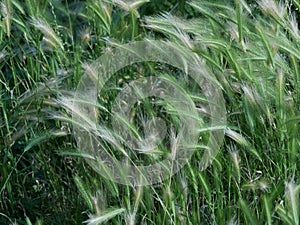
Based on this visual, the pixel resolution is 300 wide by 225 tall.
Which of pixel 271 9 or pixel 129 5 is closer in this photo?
pixel 271 9

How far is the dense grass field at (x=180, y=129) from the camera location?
2.24 m

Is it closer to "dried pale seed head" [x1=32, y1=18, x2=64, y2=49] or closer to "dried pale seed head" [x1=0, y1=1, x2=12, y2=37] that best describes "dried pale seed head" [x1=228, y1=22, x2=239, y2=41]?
"dried pale seed head" [x1=32, y1=18, x2=64, y2=49]

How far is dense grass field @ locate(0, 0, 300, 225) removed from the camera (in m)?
2.24

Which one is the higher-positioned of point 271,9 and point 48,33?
point 271,9

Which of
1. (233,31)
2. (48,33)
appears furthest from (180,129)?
(48,33)

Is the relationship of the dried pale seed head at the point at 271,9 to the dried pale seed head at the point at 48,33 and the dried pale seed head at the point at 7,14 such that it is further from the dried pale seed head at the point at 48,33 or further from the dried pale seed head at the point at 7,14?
the dried pale seed head at the point at 7,14

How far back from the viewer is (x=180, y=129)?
7.53ft

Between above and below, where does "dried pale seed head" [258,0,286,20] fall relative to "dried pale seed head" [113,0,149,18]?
above

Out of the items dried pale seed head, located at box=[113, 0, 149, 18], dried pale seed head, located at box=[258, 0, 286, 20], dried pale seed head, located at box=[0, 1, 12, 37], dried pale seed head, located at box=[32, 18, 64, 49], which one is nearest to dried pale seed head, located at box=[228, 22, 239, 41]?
dried pale seed head, located at box=[258, 0, 286, 20]

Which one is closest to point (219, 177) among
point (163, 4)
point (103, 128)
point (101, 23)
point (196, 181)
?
point (196, 181)

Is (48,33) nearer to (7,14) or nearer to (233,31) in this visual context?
(7,14)

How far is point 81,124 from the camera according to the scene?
2270 mm

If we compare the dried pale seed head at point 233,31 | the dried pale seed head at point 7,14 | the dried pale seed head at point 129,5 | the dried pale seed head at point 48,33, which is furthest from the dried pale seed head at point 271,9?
the dried pale seed head at point 7,14

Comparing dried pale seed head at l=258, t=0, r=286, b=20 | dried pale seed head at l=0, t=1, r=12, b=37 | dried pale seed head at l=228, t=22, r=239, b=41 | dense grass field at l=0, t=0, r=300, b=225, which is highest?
dried pale seed head at l=258, t=0, r=286, b=20
